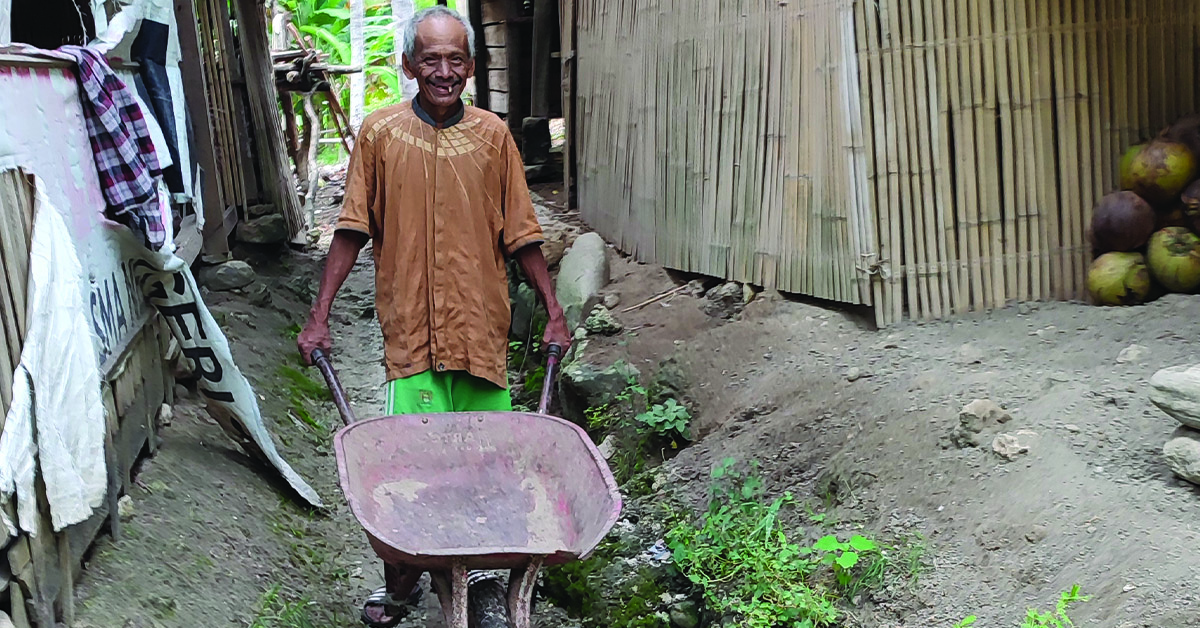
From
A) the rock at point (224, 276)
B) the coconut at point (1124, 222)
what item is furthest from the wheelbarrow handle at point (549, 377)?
the rock at point (224, 276)

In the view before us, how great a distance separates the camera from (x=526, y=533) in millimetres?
2971

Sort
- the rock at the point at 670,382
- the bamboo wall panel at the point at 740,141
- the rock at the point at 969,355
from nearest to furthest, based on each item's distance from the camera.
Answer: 1. the rock at the point at 969,355
2. the bamboo wall panel at the point at 740,141
3. the rock at the point at 670,382

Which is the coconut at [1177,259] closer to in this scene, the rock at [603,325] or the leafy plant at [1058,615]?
the leafy plant at [1058,615]

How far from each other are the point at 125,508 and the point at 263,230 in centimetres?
445

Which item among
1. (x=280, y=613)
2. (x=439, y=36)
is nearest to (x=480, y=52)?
(x=439, y=36)

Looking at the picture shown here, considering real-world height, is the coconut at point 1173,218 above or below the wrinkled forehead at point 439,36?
below

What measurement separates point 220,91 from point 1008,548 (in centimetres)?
613

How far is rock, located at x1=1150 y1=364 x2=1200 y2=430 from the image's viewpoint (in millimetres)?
2896

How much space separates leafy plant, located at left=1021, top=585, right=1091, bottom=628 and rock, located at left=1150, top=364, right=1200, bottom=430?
0.63 m

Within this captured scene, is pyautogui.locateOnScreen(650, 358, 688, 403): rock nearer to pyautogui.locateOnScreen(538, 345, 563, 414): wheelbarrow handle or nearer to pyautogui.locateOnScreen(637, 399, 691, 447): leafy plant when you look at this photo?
pyautogui.locateOnScreen(637, 399, 691, 447): leafy plant

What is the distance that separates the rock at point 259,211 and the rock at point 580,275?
2.69 m

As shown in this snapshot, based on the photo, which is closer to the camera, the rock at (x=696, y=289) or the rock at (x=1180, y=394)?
the rock at (x=1180, y=394)

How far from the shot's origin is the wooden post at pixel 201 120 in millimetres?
6441

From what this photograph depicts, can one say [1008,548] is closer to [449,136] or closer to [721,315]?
[449,136]
